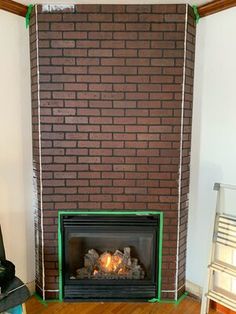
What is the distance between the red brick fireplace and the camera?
2.07m

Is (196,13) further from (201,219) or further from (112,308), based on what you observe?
(112,308)

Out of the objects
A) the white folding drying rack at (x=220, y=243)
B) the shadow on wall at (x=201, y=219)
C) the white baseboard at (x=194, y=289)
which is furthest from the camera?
the white baseboard at (x=194, y=289)

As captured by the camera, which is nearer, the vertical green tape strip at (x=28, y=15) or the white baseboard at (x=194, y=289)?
the vertical green tape strip at (x=28, y=15)

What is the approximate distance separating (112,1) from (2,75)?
3.18 ft

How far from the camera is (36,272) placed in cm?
239

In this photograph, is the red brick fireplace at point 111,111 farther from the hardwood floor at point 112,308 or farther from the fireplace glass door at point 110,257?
the hardwood floor at point 112,308

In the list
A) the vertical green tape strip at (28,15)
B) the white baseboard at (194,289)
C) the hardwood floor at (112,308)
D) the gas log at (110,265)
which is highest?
the vertical green tape strip at (28,15)

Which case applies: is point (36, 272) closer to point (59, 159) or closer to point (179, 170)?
point (59, 159)

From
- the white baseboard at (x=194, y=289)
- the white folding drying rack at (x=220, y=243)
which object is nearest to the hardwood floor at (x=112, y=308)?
the white baseboard at (x=194, y=289)

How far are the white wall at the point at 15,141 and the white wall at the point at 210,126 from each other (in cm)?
134

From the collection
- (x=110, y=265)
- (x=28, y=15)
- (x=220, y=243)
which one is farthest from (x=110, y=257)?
(x=28, y=15)

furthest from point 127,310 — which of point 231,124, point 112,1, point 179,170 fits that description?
point 112,1

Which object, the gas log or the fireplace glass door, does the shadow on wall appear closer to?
the fireplace glass door

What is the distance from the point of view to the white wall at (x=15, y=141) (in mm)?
2111
